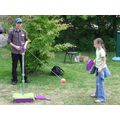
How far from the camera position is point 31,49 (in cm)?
1008

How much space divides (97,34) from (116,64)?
5.80 meters

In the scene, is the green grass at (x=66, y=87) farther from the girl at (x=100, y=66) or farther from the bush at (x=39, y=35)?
the bush at (x=39, y=35)

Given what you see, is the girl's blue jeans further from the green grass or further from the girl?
the green grass

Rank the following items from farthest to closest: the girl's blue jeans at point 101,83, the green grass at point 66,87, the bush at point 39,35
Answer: the bush at point 39,35 → the green grass at point 66,87 → the girl's blue jeans at point 101,83

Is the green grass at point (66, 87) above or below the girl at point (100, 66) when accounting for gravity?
below

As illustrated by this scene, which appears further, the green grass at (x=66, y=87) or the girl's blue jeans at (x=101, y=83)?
the green grass at (x=66, y=87)

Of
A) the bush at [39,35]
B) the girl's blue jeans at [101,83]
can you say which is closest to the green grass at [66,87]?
the girl's blue jeans at [101,83]

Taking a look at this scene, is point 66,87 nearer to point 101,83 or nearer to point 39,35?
point 101,83

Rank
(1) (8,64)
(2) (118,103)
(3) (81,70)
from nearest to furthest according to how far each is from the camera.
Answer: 1. (2) (118,103)
2. (3) (81,70)
3. (1) (8,64)

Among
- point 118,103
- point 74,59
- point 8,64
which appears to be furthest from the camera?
point 74,59

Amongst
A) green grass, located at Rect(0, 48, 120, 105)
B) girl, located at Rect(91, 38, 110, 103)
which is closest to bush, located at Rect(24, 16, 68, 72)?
green grass, located at Rect(0, 48, 120, 105)

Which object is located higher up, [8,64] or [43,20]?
[43,20]

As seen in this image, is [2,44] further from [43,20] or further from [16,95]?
[16,95]

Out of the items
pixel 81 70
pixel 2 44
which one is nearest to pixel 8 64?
pixel 81 70
